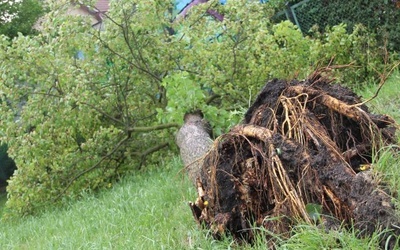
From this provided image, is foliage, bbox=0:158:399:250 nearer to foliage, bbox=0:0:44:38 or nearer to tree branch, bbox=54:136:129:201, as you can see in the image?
tree branch, bbox=54:136:129:201

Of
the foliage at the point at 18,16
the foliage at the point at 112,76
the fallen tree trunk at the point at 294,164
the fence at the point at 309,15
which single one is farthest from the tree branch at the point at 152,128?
the foliage at the point at 18,16

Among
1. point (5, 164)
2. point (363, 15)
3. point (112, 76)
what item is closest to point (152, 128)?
point (112, 76)

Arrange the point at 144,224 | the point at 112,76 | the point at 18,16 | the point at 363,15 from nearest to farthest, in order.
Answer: the point at 144,224, the point at 112,76, the point at 363,15, the point at 18,16

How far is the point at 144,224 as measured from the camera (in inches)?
201

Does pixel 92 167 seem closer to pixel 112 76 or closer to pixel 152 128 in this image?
pixel 152 128

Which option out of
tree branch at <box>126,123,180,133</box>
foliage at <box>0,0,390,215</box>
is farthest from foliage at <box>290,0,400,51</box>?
tree branch at <box>126,123,180,133</box>

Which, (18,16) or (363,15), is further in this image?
(18,16)

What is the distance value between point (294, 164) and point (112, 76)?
5.67 m

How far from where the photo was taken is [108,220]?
18.7 ft

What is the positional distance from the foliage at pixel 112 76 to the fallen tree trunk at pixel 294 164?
398cm

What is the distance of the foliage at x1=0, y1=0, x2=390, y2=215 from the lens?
8.48 m

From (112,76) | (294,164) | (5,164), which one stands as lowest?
(5,164)

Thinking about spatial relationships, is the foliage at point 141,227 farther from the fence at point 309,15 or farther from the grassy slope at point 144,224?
the fence at point 309,15

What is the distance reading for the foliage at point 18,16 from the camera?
19.8m
